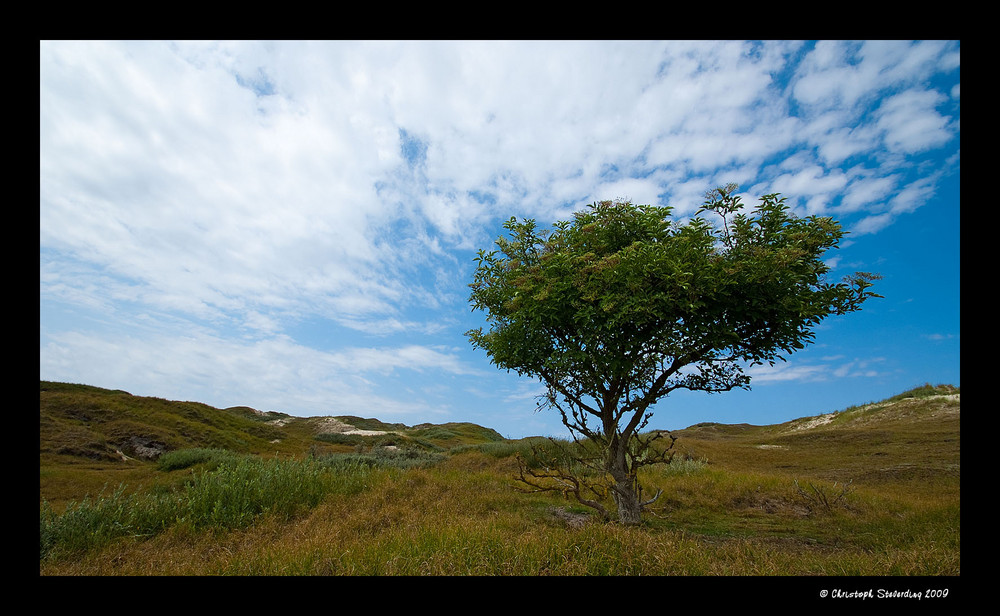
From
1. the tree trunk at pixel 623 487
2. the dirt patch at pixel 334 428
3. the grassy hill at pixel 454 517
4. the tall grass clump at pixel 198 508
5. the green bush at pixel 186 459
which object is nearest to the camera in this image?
the grassy hill at pixel 454 517

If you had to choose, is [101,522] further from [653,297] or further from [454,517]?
[653,297]

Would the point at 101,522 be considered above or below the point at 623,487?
below

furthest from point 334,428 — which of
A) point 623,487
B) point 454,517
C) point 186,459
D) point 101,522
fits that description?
point 623,487

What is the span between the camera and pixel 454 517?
899 centimetres

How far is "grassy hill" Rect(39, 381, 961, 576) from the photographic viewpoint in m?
5.93

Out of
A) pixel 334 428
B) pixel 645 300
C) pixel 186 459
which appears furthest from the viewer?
pixel 334 428

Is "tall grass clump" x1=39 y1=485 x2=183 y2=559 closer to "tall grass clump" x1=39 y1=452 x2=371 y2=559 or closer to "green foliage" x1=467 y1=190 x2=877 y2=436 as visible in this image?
"tall grass clump" x1=39 y1=452 x2=371 y2=559

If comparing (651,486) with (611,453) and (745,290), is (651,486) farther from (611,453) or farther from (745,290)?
(745,290)

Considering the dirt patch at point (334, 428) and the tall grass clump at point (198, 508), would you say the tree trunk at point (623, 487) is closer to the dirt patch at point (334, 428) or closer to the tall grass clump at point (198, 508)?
the tall grass clump at point (198, 508)

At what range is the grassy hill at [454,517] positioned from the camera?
5.93m

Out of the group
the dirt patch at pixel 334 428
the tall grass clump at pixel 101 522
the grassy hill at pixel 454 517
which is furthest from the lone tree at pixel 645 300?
the dirt patch at pixel 334 428

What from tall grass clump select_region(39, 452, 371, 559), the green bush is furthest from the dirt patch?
tall grass clump select_region(39, 452, 371, 559)
